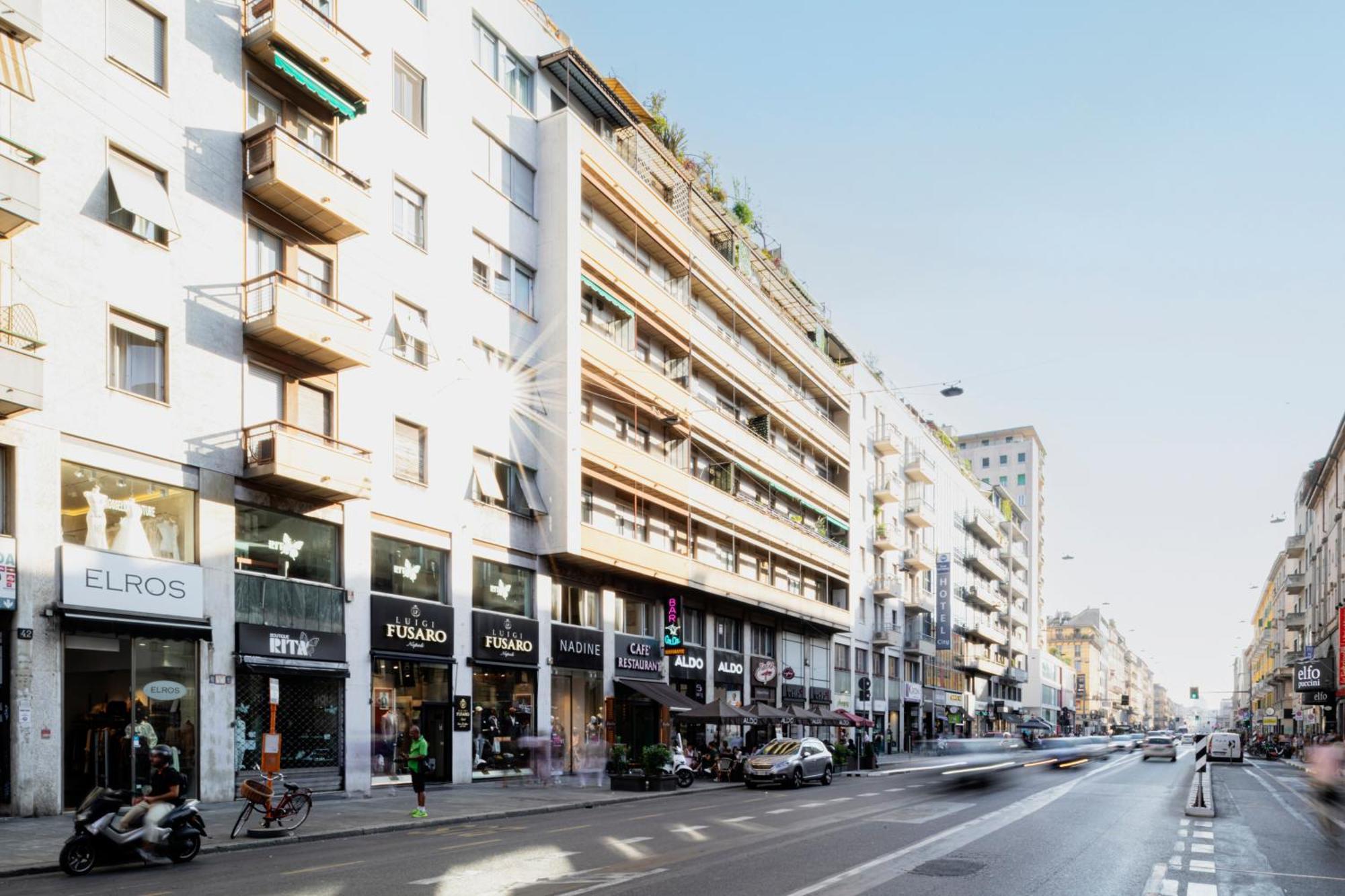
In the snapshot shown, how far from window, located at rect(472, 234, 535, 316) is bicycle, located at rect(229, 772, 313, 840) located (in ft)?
58.0

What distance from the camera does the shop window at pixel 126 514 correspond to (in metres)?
20.5

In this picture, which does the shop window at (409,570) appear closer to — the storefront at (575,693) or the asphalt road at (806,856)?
the storefront at (575,693)

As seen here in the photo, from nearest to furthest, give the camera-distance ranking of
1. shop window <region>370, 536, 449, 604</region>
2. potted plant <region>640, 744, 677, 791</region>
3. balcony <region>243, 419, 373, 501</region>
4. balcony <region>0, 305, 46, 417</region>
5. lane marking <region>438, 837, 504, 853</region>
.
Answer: lane marking <region>438, 837, 504, 853</region> < balcony <region>0, 305, 46, 417</region> < balcony <region>243, 419, 373, 501</region> < shop window <region>370, 536, 449, 604</region> < potted plant <region>640, 744, 677, 791</region>

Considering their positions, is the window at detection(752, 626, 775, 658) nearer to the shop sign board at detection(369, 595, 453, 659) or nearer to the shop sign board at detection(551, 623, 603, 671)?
the shop sign board at detection(551, 623, 603, 671)

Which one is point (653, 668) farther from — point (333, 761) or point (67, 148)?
point (67, 148)

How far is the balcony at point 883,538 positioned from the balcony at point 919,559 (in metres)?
4.63

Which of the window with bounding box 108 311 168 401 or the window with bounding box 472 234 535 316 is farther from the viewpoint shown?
the window with bounding box 472 234 535 316

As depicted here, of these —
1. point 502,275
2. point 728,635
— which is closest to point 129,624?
point 502,275

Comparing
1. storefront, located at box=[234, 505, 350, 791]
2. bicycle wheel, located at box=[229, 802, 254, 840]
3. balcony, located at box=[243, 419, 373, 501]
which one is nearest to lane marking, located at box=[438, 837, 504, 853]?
bicycle wheel, located at box=[229, 802, 254, 840]

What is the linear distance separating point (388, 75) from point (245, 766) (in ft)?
56.4

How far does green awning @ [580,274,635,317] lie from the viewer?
36.8 metres

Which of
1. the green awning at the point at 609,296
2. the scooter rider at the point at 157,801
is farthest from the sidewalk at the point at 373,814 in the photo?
the green awning at the point at 609,296

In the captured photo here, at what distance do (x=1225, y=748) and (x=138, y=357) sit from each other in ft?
189

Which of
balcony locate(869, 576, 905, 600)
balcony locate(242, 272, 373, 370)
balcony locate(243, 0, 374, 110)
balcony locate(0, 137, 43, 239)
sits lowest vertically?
balcony locate(869, 576, 905, 600)
